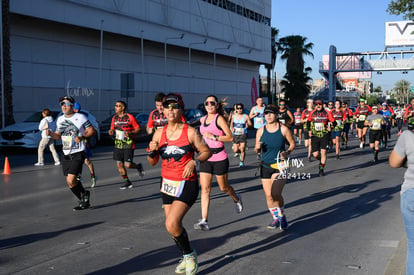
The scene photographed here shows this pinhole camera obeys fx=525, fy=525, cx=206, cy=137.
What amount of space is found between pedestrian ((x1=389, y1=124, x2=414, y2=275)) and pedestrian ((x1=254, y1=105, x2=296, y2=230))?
2765 millimetres

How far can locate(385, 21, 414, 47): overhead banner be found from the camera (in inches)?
2446

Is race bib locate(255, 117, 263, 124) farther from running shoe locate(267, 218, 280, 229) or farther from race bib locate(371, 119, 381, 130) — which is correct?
running shoe locate(267, 218, 280, 229)

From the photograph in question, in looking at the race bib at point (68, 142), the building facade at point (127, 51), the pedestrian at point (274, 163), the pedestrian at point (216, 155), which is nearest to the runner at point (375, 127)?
the pedestrian at point (216, 155)

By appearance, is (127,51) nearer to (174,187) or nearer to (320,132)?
(320,132)

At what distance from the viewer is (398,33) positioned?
6256 cm

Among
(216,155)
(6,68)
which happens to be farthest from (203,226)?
(6,68)

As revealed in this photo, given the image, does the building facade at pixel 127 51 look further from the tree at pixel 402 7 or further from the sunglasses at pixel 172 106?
the sunglasses at pixel 172 106

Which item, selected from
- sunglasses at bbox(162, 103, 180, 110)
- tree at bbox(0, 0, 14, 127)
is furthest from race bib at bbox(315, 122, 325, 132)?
tree at bbox(0, 0, 14, 127)

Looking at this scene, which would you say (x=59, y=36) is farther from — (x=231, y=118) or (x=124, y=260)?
Answer: (x=124, y=260)

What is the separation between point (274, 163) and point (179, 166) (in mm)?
2319

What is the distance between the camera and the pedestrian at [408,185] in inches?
161

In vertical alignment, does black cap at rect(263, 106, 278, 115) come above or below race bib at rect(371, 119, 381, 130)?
above

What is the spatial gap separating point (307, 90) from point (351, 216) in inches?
2073

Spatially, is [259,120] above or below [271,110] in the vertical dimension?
below
